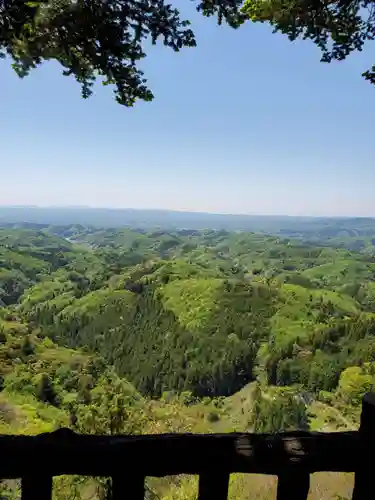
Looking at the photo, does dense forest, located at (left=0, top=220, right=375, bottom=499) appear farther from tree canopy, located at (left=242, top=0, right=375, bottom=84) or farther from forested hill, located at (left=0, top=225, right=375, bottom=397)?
tree canopy, located at (left=242, top=0, right=375, bottom=84)

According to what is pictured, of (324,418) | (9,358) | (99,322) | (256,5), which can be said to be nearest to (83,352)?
(9,358)

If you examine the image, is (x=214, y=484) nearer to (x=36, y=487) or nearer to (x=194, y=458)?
(x=194, y=458)

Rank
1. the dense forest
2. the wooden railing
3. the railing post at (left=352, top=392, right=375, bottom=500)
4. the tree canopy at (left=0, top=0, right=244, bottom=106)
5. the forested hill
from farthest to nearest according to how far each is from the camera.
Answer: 1. the forested hill
2. the dense forest
3. the tree canopy at (left=0, top=0, right=244, bottom=106)
4. the railing post at (left=352, top=392, right=375, bottom=500)
5. the wooden railing

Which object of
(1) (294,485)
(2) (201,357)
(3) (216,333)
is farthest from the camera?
(3) (216,333)

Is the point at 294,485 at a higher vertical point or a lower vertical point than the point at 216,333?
higher

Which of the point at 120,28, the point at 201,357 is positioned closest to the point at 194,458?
the point at 120,28

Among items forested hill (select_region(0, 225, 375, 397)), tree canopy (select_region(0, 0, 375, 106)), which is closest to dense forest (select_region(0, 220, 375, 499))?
forested hill (select_region(0, 225, 375, 397))

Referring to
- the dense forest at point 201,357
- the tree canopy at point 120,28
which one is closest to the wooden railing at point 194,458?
the tree canopy at point 120,28

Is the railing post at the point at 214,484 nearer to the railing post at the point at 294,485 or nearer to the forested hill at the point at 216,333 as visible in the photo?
the railing post at the point at 294,485
